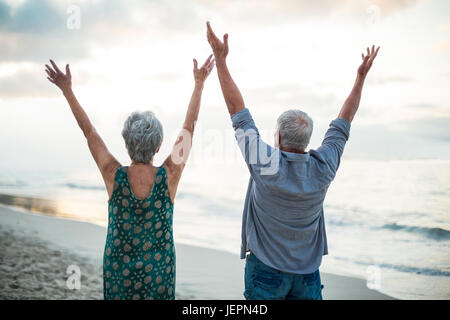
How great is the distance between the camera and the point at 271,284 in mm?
2010

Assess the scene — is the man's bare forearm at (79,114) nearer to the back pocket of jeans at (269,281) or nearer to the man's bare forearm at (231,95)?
the man's bare forearm at (231,95)

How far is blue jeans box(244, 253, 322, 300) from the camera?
79.1 inches

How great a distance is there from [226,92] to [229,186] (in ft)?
40.7

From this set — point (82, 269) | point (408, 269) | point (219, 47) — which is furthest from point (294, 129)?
point (408, 269)

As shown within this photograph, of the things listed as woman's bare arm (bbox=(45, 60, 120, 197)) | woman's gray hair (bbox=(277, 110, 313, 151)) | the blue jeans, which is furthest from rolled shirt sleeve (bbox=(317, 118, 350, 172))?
woman's bare arm (bbox=(45, 60, 120, 197))

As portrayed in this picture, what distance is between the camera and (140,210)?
6.37ft

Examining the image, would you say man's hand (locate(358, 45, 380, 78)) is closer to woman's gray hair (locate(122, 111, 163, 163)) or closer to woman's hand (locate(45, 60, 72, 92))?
woman's gray hair (locate(122, 111, 163, 163))

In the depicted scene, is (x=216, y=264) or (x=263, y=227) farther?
(x=216, y=264)

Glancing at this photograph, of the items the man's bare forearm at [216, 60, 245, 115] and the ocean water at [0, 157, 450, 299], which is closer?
the man's bare forearm at [216, 60, 245, 115]

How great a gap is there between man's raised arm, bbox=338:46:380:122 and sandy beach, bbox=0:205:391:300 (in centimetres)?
300

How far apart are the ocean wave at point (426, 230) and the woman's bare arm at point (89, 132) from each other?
24.6 ft

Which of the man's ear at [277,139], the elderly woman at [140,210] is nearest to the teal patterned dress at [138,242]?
the elderly woman at [140,210]
